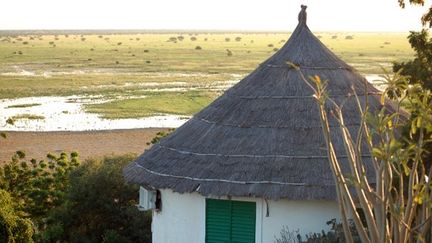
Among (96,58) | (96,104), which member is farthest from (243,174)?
(96,58)

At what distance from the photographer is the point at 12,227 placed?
17.0 metres

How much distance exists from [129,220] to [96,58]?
2352 inches

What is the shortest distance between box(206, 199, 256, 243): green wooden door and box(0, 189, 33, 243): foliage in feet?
14.8

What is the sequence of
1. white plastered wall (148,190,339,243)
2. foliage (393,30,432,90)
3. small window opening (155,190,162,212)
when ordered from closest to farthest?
foliage (393,30,432,90) < white plastered wall (148,190,339,243) < small window opening (155,190,162,212)

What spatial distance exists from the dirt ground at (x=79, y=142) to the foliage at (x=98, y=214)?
507 inches

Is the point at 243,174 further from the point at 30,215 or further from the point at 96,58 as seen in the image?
the point at 96,58

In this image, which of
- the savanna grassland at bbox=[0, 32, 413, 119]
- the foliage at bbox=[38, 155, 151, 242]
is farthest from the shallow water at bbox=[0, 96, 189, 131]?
the foliage at bbox=[38, 155, 151, 242]

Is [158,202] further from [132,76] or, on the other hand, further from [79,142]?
[132,76]

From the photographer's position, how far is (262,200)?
1370cm

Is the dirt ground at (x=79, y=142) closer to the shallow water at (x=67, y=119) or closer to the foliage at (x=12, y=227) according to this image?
the shallow water at (x=67, y=119)

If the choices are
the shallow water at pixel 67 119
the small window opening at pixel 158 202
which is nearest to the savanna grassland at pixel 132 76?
the shallow water at pixel 67 119

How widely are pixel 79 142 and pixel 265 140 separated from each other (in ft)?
69.0

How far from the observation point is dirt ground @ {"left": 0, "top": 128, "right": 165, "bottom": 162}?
32625 mm

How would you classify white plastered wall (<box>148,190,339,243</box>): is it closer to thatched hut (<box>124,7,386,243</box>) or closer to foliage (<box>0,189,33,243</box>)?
thatched hut (<box>124,7,386,243</box>)
